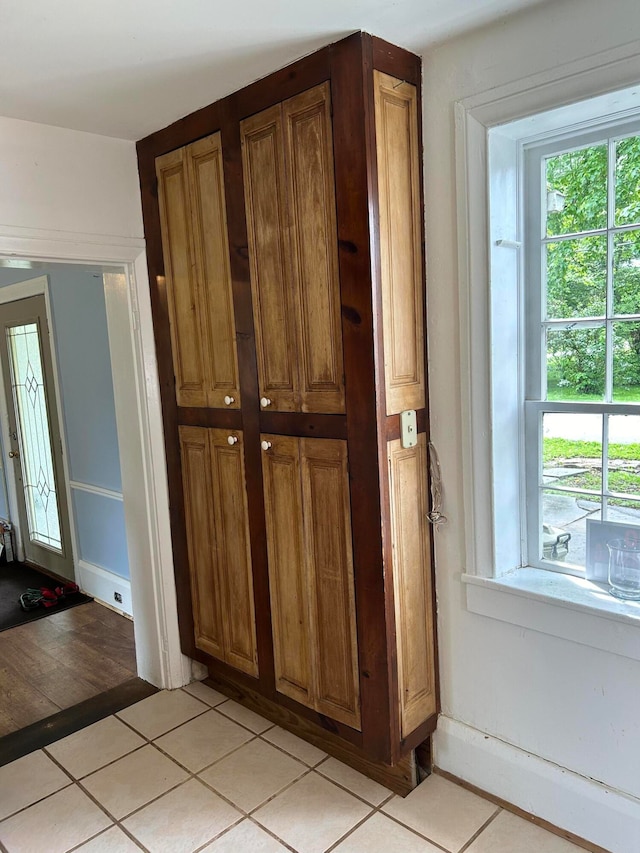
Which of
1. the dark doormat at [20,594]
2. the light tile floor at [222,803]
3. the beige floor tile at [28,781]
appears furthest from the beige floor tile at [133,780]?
the dark doormat at [20,594]

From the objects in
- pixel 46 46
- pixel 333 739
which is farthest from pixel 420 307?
pixel 333 739

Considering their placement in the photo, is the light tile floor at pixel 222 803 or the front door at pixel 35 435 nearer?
the light tile floor at pixel 222 803

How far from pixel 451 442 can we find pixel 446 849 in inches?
46.9

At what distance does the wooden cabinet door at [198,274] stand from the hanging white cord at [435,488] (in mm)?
741

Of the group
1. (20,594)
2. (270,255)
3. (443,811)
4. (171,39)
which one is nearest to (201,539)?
(270,255)

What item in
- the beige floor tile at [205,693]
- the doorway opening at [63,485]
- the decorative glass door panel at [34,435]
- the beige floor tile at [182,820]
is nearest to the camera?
the beige floor tile at [182,820]

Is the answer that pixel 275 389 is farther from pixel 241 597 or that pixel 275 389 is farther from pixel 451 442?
pixel 241 597

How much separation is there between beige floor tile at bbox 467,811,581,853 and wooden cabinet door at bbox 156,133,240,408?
1.58 m

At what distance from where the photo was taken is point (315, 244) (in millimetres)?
1929

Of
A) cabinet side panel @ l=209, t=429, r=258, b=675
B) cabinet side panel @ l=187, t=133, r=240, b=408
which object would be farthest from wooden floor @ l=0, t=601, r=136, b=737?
cabinet side panel @ l=187, t=133, r=240, b=408

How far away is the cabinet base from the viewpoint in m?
2.09

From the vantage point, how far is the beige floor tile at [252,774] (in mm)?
2100

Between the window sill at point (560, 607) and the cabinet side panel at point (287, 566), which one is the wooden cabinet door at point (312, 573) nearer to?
the cabinet side panel at point (287, 566)

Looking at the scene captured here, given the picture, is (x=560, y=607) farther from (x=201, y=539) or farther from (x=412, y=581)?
(x=201, y=539)
